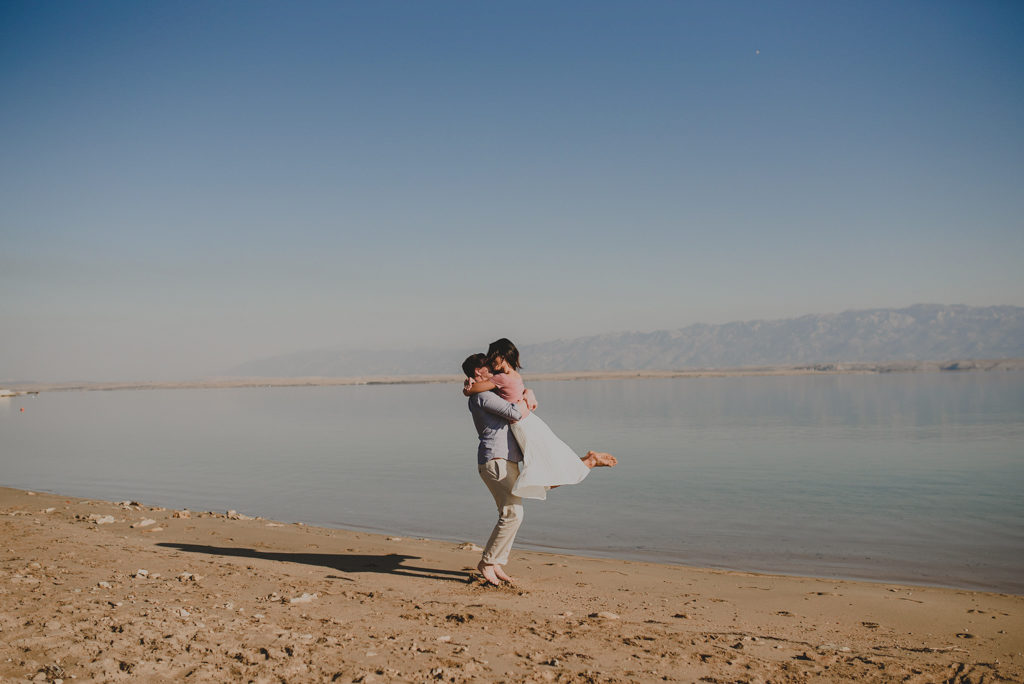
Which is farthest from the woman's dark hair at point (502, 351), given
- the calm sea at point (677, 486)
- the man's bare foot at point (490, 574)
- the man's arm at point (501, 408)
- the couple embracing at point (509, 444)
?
the calm sea at point (677, 486)

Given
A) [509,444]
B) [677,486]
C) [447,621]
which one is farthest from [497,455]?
[677,486]

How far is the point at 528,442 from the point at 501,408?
418mm

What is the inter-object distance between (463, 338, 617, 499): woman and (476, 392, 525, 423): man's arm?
0.10 metres

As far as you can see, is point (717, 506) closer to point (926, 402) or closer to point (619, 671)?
point (619, 671)

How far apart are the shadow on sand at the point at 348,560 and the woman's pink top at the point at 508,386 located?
1.97 meters

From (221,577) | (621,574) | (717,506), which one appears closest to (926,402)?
(717,506)

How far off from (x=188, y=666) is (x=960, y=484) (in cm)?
1635

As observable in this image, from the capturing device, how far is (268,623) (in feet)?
18.2

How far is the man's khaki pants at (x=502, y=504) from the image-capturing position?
681 cm

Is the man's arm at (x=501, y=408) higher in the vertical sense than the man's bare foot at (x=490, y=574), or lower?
higher

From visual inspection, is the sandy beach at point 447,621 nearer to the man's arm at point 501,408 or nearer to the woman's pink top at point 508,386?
the man's arm at point 501,408

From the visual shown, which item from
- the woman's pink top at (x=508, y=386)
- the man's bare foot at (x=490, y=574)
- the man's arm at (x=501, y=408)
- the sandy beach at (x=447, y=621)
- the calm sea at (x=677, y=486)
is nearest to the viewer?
the sandy beach at (x=447, y=621)

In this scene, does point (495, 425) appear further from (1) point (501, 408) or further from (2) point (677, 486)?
(2) point (677, 486)

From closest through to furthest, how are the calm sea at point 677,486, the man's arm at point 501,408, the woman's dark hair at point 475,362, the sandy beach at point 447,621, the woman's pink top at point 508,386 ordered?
the sandy beach at point 447,621
the man's arm at point 501,408
the woman's pink top at point 508,386
the woman's dark hair at point 475,362
the calm sea at point 677,486
